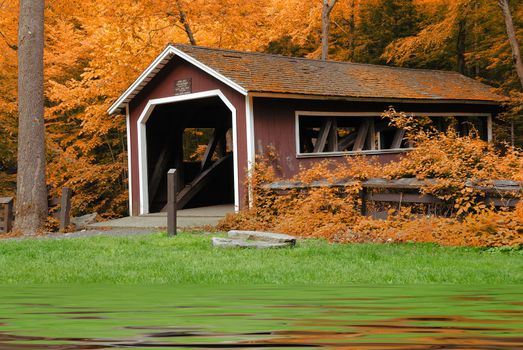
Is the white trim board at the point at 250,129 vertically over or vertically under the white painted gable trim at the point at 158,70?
under

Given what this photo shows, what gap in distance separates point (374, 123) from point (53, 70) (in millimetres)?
10382

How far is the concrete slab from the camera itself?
56.6 ft

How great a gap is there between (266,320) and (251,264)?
766cm

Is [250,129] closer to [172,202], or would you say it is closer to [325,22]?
[172,202]

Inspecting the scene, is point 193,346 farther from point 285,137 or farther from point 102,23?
point 102,23

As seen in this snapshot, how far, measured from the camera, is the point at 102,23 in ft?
81.0

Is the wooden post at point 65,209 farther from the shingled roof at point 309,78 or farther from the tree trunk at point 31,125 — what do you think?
the shingled roof at point 309,78

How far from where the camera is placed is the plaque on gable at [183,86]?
19.0 meters

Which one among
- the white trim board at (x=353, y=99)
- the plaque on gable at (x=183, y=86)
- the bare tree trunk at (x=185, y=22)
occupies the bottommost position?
the white trim board at (x=353, y=99)

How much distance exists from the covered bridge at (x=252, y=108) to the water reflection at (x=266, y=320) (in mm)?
15901

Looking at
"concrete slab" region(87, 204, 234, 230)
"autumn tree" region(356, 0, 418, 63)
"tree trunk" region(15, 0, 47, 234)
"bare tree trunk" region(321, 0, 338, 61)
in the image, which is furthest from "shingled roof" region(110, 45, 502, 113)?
"autumn tree" region(356, 0, 418, 63)

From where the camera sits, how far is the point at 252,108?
689 inches

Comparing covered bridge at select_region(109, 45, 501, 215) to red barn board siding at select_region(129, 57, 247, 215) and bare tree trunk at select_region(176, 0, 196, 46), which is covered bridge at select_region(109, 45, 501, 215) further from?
bare tree trunk at select_region(176, 0, 196, 46)

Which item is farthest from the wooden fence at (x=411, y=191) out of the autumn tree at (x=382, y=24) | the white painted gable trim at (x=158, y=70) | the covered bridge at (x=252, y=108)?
the autumn tree at (x=382, y=24)
